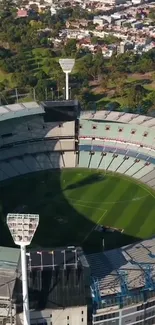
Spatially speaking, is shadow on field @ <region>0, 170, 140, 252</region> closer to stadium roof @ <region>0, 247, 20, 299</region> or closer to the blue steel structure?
stadium roof @ <region>0, 247, 20, 299</region>

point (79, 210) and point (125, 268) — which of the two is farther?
point (79, 210)

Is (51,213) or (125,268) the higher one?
(51,213)

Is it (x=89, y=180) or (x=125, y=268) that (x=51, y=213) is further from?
(x=125, y=268)

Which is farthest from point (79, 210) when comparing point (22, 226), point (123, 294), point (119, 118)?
point (22, 226)

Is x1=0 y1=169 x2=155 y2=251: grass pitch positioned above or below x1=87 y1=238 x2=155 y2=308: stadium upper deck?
above

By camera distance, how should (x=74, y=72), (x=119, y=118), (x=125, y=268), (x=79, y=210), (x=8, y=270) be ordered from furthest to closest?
(x=74, y=72)
(x=119, y=118)
(x=79, y=210)
(x=125, y=268)
(x=8, y=270)

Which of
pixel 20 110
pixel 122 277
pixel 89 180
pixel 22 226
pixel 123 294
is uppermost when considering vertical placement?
pixel 20 110

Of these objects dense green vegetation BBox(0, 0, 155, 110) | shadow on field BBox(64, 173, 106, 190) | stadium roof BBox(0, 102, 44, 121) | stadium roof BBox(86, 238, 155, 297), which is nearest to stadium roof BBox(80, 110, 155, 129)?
stadium roof BBox(0, 102, 44, 121)

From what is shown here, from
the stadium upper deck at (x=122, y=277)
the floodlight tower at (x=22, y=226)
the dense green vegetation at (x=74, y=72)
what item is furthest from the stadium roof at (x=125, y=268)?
the dense green vegetation at (x=74, y=72)
